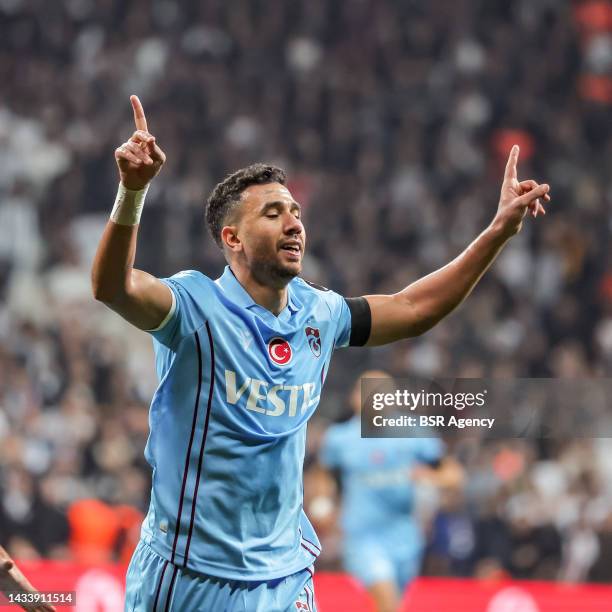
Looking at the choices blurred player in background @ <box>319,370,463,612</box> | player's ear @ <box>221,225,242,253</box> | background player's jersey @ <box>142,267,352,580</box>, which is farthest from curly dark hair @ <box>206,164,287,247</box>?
blurred player in background @ <box>319,370,463,612</box>

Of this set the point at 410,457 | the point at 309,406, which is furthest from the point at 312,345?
the point at 410,457

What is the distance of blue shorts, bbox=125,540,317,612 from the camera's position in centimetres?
386

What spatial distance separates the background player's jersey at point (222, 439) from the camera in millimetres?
3873

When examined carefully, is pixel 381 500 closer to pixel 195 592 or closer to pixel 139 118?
pixel 195 592

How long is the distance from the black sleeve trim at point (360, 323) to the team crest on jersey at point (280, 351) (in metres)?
0.38

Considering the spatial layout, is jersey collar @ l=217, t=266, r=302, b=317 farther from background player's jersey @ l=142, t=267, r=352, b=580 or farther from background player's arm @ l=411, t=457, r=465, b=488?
background player's arm @ l=411, t=457, r=465, b=488

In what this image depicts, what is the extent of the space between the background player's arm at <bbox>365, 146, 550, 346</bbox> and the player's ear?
0.57m

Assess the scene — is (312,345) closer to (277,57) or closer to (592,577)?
(592,577)

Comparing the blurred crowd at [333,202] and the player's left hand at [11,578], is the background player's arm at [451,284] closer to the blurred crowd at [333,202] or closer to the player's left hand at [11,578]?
the player's left hand at [11,578]

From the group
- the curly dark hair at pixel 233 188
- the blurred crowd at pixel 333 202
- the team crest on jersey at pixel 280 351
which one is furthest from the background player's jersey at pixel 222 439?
the blurred crowd at pixel 333 202

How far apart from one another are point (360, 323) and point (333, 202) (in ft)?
28.2

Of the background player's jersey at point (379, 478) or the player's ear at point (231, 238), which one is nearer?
the player's ear at point (231, 238)

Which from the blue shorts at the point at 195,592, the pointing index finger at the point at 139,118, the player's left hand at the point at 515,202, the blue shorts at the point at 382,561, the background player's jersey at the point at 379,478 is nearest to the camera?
the pointing index finger at the point at 139,118

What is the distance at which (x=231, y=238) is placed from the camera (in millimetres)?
4227
